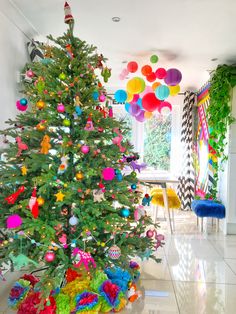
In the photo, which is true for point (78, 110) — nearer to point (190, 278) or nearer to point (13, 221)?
point (13, 221)

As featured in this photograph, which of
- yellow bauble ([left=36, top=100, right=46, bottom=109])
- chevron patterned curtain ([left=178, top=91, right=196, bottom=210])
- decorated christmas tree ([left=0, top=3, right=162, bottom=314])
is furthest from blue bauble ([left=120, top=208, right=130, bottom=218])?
chevron patterned curtain ([left=178, top=91, right=196, bottom=210])

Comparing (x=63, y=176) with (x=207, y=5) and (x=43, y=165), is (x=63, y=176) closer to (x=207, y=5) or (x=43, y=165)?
(x=43, y=165)

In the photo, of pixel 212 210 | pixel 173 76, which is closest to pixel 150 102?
pixel 173 76

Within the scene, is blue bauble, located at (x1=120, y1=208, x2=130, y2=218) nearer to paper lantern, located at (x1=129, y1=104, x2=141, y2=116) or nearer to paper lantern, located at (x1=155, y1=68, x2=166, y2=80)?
paper lantern, located at (x1=155, y1=68, x2=166, y2=80)

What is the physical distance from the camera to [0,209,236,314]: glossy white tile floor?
232 centimetres

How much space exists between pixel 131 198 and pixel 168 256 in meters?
1.38

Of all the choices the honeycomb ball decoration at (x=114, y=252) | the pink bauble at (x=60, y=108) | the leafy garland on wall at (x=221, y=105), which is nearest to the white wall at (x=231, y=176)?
the leafy garland on wall at (x=221, y=105)

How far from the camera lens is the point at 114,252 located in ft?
7.30

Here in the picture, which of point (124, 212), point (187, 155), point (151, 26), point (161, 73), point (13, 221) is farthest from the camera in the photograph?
point (187, 155)

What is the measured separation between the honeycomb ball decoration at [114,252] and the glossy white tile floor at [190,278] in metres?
0.43

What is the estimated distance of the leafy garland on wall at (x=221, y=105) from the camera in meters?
4.38

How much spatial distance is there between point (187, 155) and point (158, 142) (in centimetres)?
72

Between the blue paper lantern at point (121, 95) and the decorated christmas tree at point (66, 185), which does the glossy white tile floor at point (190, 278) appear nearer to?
the decorated christmas tree at point (66, 185)

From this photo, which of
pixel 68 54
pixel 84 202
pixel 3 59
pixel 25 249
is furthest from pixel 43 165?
pixel 3 59
